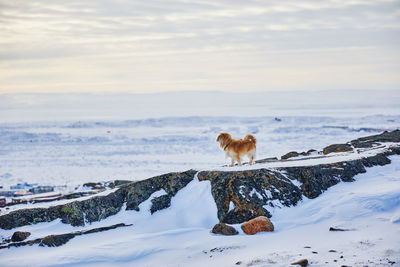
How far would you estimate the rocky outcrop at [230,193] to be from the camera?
1279cm

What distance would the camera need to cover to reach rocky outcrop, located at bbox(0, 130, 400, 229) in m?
12.8

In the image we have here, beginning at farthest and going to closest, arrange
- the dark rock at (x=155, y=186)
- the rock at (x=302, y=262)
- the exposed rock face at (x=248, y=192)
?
the dark rock at (x=155, y=186) < the exposed rock face at (x=248, y=192) < the rock at (x=302, y=262)

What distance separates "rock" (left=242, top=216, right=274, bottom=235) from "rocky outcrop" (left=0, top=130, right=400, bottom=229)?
0.96 m

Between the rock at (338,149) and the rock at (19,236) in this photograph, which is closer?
the rock at (19,236)

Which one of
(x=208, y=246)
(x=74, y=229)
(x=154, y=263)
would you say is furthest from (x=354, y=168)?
(x=74, y=229)

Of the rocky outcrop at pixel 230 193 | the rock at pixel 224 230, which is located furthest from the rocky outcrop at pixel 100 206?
the rock at pixel 224 230

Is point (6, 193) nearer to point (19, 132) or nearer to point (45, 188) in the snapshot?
point (45, 188)

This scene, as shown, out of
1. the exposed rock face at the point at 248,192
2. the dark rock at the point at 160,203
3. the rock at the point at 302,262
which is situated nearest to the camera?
the rock at the point at 302,262

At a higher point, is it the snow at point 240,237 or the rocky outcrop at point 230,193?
the rocky outcrop at point 230,193

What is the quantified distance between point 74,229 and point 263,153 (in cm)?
3349

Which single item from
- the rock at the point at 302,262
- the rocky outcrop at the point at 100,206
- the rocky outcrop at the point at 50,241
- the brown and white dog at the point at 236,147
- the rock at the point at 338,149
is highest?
the brown and white dog at the point at 236,147

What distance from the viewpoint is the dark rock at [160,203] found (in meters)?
13.4

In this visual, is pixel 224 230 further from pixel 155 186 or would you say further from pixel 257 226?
pixel 155 186

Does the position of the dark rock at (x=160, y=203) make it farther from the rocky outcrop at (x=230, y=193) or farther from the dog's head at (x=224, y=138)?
the dog's head at (x=224, y=138)
